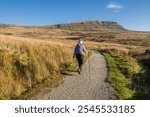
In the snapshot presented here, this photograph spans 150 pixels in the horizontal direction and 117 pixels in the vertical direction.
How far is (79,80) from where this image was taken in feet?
55.7

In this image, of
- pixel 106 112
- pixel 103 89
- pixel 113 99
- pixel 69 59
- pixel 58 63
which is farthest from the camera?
pixel 69 59

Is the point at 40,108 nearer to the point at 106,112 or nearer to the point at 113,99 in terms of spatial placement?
the point at 106,112

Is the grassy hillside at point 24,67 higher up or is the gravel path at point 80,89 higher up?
A: the grassy hillside at point 24,67

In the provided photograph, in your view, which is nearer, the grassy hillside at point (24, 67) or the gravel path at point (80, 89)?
the gravel path at point (80, 89)

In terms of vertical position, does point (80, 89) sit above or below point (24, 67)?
below

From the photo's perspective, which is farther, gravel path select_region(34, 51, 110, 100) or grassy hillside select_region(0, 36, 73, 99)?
grassy hillside select_region(0, 36, 73, 99)

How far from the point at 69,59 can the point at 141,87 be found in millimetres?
9438

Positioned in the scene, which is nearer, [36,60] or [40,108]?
[40,108]

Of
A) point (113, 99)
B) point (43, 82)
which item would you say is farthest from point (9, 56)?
point (113, 99)

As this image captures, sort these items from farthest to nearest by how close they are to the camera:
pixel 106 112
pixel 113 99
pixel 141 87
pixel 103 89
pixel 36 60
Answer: pixel 36 60 < pixel 141 87 < pixel 103 89 < pixel 113 99 < pixel 106 112

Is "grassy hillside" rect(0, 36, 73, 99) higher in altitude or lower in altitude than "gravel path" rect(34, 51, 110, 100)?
higher

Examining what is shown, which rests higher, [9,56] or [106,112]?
[9,56]

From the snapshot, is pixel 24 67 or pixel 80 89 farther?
pixel 24 67

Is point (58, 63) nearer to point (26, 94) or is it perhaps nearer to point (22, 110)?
point (26, 94)
